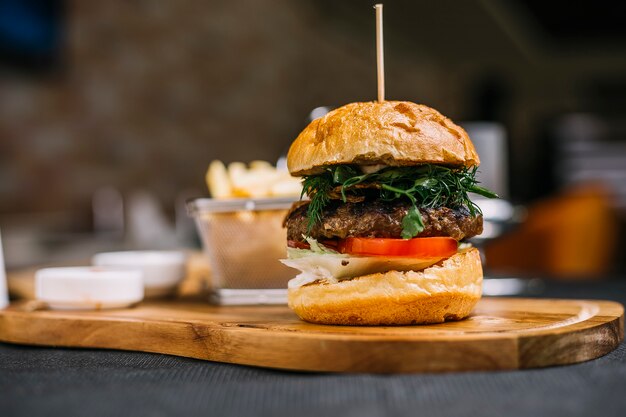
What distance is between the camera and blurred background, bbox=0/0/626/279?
231 inches

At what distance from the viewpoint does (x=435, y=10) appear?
8.65 m

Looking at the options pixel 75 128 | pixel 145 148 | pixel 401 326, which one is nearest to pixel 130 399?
pixel 401 326

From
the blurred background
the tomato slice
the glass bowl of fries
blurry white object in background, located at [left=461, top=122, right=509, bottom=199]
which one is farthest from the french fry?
blurry white object in background, located at [left=461, top=122, right=509, bottom=199]

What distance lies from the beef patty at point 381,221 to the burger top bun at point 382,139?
0.12m

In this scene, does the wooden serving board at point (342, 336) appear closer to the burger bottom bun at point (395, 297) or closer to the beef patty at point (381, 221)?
the burger bottom bun at point (395, 297)

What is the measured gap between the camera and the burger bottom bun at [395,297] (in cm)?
184

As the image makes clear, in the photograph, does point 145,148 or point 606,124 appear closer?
point 145,148

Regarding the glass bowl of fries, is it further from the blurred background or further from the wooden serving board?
the blurred background

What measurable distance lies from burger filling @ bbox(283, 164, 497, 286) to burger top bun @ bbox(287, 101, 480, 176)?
0.15 feet

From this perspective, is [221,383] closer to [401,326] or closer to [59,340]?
[401,326]

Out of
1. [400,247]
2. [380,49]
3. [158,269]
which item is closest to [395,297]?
[400,247]

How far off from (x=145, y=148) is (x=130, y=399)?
5.87 metres

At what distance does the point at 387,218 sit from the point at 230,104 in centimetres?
644

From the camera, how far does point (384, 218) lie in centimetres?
186
